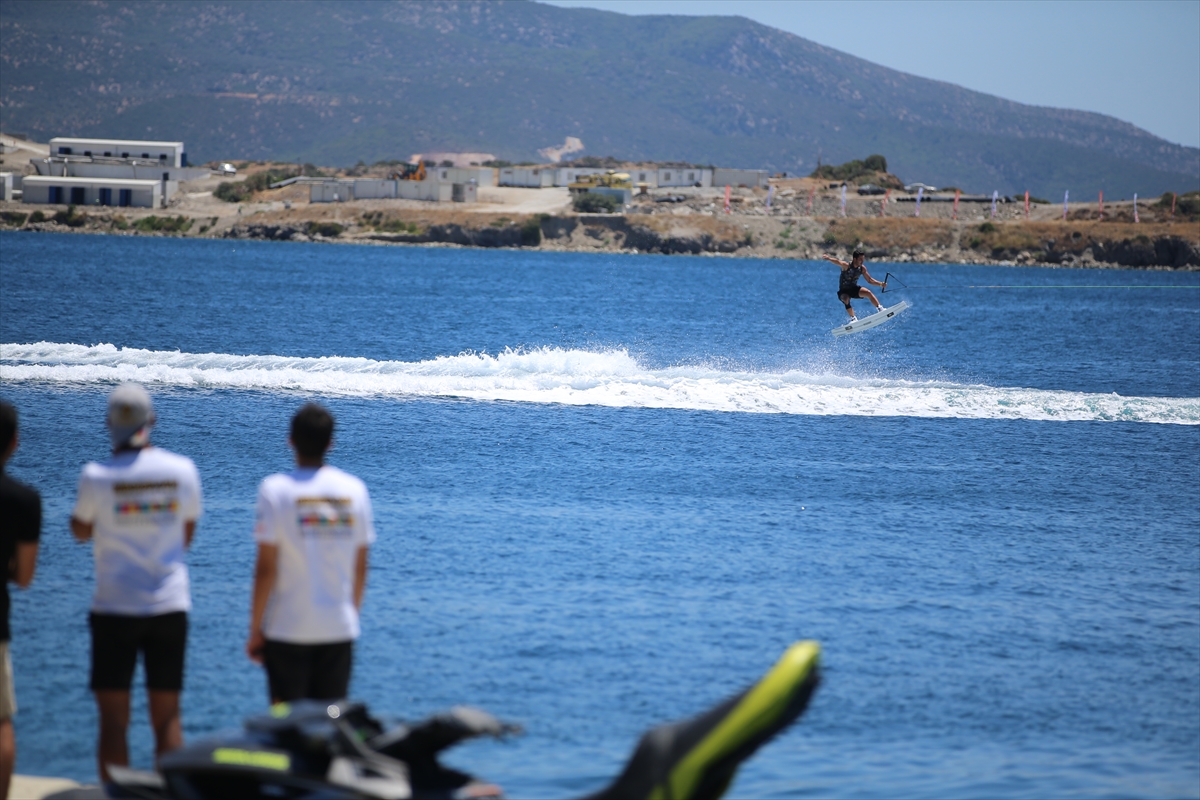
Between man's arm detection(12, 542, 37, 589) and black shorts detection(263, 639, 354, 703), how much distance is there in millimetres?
1089

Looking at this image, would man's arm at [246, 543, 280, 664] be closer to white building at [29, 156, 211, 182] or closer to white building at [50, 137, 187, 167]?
white building at [29, 156, 211, 182]

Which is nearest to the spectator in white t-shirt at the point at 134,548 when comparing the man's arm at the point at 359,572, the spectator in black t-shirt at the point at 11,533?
the spectator in black t-shirt at the point at 11,533

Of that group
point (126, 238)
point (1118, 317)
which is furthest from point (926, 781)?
point (126, 238)

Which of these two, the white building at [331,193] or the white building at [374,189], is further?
the white building at [374,189]

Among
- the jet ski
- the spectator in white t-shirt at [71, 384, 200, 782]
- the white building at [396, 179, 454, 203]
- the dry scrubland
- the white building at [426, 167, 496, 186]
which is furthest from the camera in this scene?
the white building at [426, 167, 496, 186]

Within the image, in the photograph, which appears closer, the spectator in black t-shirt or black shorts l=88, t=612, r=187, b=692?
the spectator in black t-shirt

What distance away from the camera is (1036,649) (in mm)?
9688

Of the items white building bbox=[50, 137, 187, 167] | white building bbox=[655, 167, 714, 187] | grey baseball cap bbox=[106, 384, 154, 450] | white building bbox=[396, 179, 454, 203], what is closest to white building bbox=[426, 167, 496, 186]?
white building bbox=[396, 179, 454, 203]

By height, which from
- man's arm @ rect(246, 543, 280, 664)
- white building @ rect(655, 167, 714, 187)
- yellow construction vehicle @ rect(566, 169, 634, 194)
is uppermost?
white building @ rect(655, 167, 714, 187)

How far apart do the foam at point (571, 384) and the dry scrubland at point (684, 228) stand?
95.7 m

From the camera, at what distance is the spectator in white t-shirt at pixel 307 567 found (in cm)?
512

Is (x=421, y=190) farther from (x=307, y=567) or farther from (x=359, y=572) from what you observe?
(x=307, y=567)

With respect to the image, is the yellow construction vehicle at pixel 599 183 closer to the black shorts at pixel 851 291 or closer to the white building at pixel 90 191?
the white building at pixel 90 191

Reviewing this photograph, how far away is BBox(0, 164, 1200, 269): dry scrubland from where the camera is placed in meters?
119
